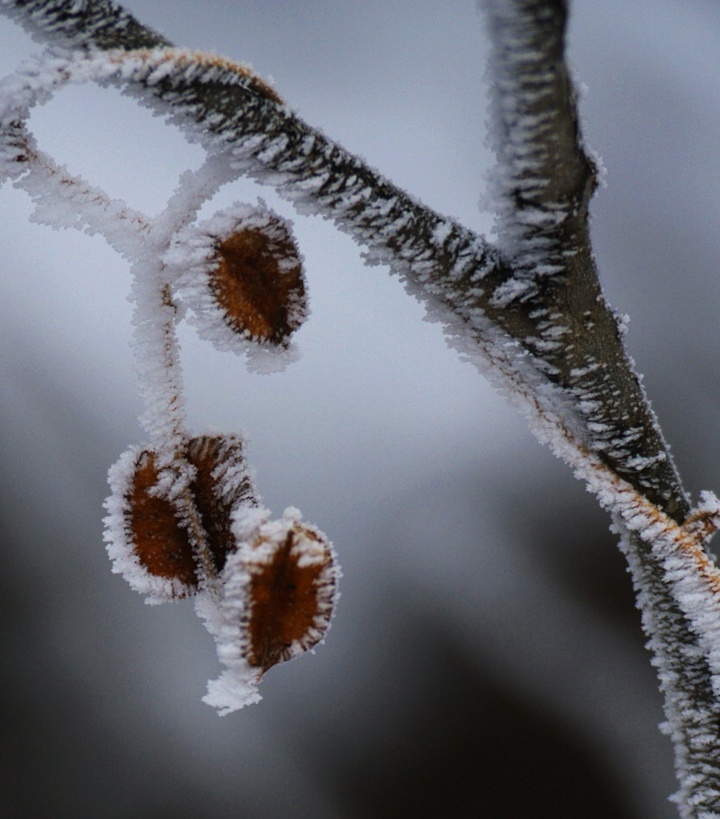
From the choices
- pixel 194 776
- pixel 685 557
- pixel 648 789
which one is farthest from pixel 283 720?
pixel 685 557

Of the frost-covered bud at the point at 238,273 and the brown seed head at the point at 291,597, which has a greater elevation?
the frost-covered bud at the point at 238,273

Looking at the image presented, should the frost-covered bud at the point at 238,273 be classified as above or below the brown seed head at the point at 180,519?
above

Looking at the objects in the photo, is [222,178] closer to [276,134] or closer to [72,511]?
[276,134]

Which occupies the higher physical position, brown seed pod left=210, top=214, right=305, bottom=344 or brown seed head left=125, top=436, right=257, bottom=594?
brown seed pod left=210, top=214, right=305, bottom=344

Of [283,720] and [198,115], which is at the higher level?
[198,115]
